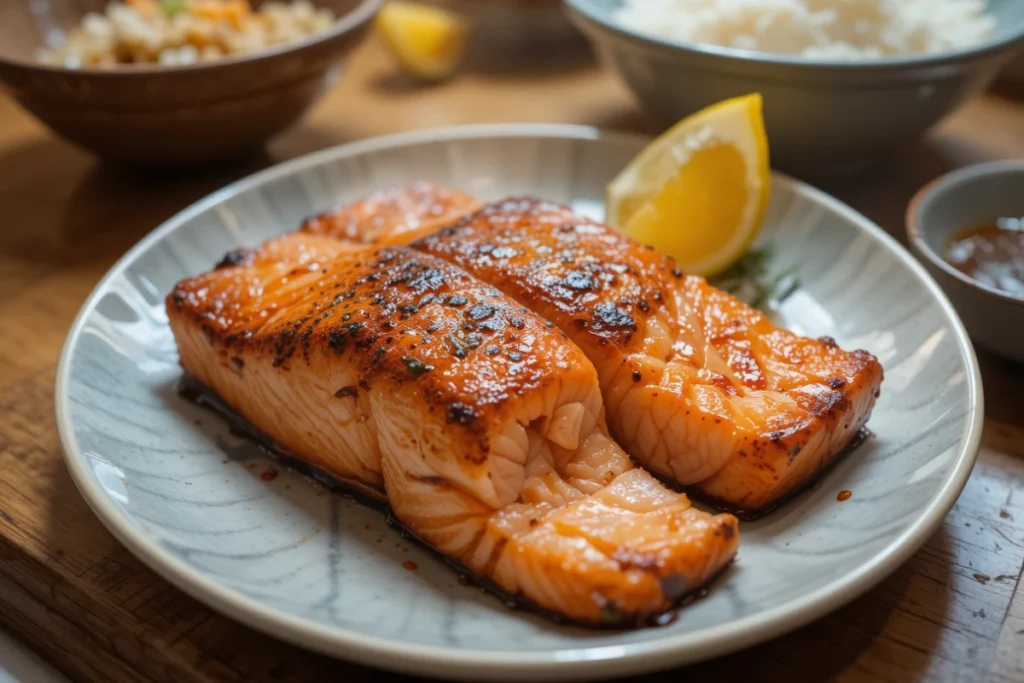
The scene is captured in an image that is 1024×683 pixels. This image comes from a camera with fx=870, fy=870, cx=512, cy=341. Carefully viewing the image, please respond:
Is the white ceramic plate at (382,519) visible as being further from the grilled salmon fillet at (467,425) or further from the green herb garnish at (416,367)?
the green herb garnish at (416,367)

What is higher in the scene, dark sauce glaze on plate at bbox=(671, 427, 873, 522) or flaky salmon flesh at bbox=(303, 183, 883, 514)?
flaky salmon flesh at bbox=(303, 183, 883, 514)

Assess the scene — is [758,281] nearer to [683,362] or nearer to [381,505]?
[683,362]

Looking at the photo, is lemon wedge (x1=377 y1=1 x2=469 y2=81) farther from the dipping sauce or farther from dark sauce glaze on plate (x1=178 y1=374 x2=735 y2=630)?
the dipping sauce

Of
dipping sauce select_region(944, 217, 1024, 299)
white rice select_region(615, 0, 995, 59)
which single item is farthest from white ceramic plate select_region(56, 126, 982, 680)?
white rice select_region(615, 0, 995, 59)

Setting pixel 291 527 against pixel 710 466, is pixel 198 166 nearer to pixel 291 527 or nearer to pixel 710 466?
pixel 291 527

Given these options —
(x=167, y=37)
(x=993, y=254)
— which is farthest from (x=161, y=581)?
(x=993, y=254)

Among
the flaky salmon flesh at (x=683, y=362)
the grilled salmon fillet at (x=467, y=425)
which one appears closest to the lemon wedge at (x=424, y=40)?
the flaky salmon flesh at (x=683, y=362)

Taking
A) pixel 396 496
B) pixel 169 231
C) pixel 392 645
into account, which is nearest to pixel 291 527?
pixel 396 496
